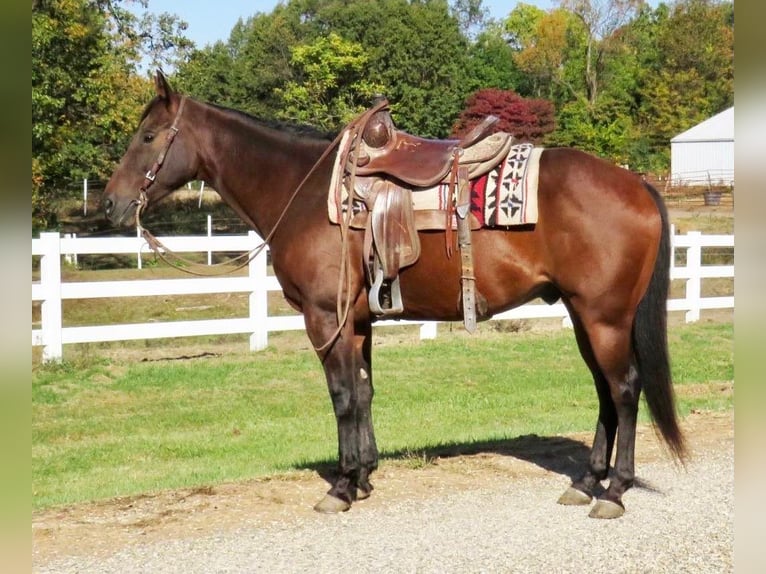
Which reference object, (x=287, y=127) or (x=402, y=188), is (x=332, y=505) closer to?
(x=402, y=188)

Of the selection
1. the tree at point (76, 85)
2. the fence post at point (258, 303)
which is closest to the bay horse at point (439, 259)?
the fence post at point (258, 303)

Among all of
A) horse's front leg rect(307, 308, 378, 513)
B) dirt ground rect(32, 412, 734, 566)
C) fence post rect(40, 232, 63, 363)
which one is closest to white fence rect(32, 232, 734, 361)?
fence post rect(40, 232, 63, 363)

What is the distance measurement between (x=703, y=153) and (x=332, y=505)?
4469 cm

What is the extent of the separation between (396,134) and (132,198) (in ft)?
5.43

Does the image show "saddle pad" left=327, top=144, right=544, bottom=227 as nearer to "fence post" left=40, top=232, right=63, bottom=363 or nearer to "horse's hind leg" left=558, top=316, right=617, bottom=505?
"horse's hind leg" left=558, top=316, right=617, bottom=505

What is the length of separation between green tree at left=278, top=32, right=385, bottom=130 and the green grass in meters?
20.1

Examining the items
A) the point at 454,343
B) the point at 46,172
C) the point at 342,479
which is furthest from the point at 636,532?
the point at 46,172

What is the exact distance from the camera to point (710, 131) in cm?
4422

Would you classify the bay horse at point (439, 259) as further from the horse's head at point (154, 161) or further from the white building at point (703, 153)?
the white building at point (703, 153)

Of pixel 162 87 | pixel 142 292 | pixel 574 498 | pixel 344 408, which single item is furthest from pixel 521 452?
pixel 142 292

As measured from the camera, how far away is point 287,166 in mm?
5625

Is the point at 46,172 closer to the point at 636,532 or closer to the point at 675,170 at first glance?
the point at 636,532

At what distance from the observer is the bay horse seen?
505 cm

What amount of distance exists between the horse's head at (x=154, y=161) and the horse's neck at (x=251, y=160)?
0.52ft
